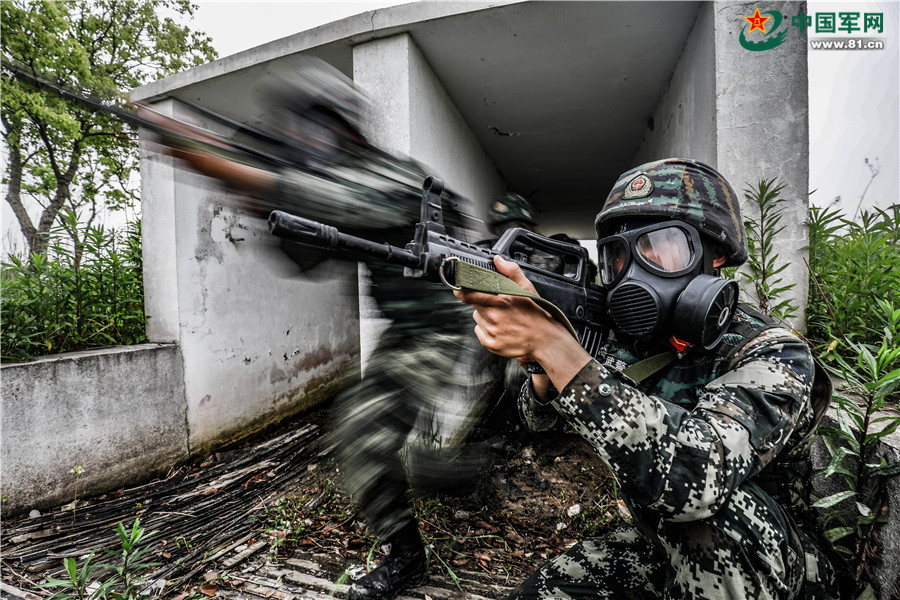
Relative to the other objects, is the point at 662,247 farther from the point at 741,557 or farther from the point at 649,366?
the point at 741,557

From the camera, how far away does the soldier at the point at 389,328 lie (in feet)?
5.54

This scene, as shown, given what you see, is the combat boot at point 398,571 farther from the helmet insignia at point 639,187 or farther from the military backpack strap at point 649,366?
the helmet insignia at point 639,187

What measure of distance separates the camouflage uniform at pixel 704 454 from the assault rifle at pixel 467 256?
0.18 meters

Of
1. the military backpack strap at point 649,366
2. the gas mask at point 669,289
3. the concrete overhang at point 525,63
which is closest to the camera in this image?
the gas mask at point 669,289

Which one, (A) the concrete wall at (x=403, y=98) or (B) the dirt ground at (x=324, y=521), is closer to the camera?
(B) the dirt ground at (x=324, y=521)

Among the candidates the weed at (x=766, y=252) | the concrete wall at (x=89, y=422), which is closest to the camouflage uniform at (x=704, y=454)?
the weed at (x=766, y=252)

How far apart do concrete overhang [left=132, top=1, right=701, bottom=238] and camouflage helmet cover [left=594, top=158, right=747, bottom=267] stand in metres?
1.96

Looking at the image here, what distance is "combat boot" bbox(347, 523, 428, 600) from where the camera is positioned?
6.30ft

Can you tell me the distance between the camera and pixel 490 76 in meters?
3.56

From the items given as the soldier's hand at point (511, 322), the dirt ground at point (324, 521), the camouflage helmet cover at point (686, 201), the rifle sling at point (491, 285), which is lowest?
the dirt ground at point (324, 521)

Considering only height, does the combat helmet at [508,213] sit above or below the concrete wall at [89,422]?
above

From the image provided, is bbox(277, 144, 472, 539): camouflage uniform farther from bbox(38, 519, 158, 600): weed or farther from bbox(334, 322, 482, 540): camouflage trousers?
bbox(38, 519, 158, 600): weed

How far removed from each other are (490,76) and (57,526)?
15.0 ft

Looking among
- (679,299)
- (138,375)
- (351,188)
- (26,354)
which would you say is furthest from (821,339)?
(26,354)
